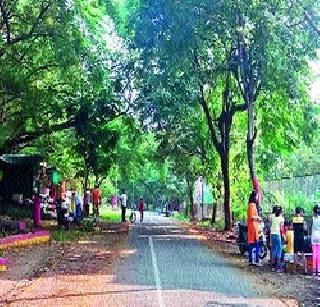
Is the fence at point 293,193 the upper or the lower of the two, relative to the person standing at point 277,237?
upper

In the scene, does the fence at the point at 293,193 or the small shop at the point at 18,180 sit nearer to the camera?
the fence at the point at 293,193

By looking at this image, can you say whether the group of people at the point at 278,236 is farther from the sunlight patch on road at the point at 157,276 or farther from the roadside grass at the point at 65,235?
the roadside grass at the point at 65,235

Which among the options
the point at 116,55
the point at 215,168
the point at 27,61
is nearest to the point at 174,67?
the point at 27,61

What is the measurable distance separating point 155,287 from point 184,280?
1.30 m

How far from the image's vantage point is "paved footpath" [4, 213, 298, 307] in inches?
482

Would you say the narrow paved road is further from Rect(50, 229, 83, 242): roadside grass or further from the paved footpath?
Rect(50, 229, 83, 242): roadside grass

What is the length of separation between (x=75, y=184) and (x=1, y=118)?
4139 cm

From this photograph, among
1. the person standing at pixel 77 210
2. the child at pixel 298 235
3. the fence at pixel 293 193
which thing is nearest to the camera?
the child at pixel 298 235

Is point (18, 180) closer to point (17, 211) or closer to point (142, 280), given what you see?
point (17, 211)

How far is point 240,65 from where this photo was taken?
2647 centimetres

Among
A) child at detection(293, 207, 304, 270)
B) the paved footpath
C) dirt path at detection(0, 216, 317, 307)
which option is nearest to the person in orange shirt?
dirt path at detection(0, 216, 317, 307)

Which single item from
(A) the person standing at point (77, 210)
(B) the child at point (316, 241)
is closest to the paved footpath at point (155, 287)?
(B) the child at point (316, 241)

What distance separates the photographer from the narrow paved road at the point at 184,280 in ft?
40.7

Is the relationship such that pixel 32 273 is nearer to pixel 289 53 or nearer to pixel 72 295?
pixel 72 295
